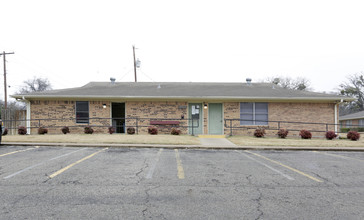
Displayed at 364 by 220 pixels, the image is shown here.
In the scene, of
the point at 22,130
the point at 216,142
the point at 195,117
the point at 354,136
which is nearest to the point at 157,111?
the point at 195,117

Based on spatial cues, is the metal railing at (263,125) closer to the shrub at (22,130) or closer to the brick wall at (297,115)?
the brick wall at (297,115)

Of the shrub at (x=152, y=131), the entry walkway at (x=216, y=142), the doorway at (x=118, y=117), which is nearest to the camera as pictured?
the entry walkway at (x=216, y=142)

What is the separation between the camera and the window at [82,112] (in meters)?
15.5

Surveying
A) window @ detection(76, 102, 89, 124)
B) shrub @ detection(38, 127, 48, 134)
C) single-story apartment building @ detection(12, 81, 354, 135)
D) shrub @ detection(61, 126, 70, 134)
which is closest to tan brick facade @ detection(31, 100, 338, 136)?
single-story apartment building @ detection(12, 81, 354, 135)

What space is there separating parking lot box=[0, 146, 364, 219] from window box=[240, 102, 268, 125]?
28.9ft

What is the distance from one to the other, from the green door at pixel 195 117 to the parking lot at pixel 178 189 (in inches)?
343

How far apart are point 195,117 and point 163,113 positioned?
2148 millimetres

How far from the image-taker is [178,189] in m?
4.25

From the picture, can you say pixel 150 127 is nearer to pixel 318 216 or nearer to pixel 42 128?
pixel 42 128

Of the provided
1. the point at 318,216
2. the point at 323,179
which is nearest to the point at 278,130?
the point at 323,179

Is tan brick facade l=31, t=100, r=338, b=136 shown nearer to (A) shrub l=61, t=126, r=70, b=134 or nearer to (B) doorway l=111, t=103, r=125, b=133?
(A) shrub l=61, t=126, r=70, b=134

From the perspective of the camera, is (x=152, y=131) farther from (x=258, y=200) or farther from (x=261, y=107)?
(x=258, y=200)

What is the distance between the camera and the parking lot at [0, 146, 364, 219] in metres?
3.25

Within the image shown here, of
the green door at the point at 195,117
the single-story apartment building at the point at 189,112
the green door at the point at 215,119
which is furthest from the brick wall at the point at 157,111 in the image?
the green door at the point at 215,119
